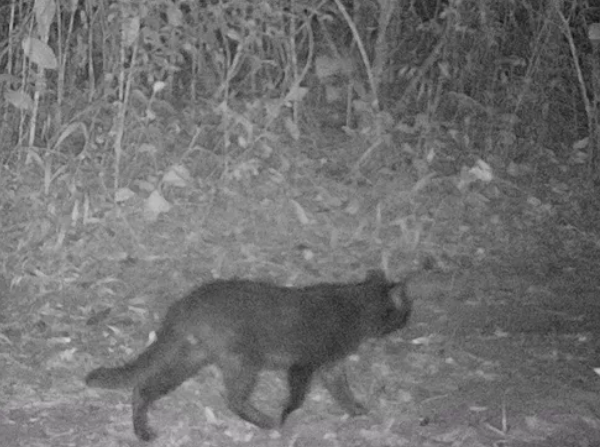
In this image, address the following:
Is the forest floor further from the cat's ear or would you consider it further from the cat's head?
the cat's ear

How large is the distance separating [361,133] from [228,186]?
115 cm

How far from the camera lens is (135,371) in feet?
13.1

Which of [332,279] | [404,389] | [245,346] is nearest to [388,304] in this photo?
[404,389]

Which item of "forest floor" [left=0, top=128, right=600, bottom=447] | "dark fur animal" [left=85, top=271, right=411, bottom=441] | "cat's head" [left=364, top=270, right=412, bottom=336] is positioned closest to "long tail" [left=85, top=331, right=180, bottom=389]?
"dark fur animal" [left=85, top=271, right=411, bottom=441]

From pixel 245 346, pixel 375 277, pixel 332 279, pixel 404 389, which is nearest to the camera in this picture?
pixel 245 346

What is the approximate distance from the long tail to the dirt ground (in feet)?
0.46

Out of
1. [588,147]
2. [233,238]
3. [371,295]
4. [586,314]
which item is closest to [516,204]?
[588,147]

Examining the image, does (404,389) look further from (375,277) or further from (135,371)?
(135,371)

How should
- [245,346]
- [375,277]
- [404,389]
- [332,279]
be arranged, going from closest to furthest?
[245,346]
[404,389]
[375,277]
[332,279]

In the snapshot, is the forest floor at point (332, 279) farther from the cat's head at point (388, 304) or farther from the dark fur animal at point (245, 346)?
the cat's head at point (388, 304)

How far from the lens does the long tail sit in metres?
3.98

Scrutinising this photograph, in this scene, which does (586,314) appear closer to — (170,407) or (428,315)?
(428,315)

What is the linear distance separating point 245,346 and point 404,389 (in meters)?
0.88

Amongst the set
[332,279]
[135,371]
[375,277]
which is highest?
[375,277]
